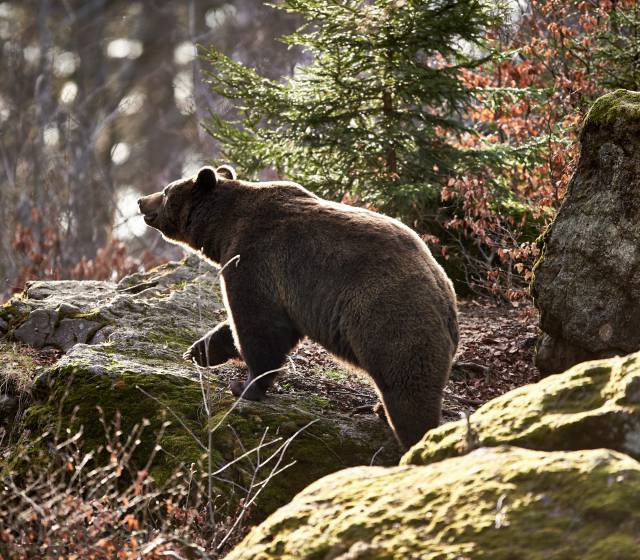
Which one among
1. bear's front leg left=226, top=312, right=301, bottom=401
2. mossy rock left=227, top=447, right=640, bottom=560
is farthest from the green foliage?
mossy rock left=227, top=447, right=640, bottom=560

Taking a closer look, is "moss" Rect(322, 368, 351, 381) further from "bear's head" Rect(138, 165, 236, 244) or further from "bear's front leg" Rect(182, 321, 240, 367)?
"bear's head" Rect(138, 165, 236, 244)

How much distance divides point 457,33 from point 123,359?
5.09 m

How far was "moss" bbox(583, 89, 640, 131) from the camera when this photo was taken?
5.94 meters

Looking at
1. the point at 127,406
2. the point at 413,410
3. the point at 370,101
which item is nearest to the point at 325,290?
the point at 413,410

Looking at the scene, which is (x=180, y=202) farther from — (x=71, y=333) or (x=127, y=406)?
(x=127, y=406)

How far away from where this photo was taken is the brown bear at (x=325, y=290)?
5.41 metres

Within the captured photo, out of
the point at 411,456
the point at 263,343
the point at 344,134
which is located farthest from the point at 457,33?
the point at 411,456

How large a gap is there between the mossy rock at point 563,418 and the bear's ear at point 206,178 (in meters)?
3.61

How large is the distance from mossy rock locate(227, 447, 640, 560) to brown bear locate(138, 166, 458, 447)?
1.79 metres

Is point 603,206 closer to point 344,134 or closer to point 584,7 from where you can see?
point 344,134

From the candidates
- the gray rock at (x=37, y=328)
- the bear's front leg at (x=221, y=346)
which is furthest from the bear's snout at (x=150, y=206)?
the bear's front leg at (x=221, y=346)

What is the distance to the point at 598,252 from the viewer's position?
5.97m

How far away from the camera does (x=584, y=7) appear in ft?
32.7

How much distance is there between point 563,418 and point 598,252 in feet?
8.95
